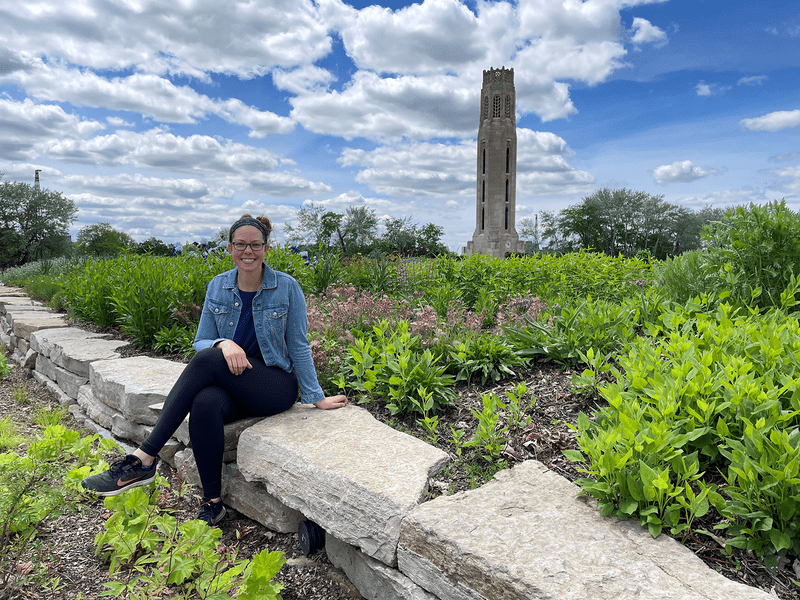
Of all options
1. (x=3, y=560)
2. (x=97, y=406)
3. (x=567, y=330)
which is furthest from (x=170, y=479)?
(x=567, y=330)

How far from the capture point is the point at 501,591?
5.91ft

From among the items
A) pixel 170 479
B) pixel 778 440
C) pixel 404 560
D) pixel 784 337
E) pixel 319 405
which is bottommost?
pixel 170 479

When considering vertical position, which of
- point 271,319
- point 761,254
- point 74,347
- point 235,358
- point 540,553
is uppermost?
point 761,254

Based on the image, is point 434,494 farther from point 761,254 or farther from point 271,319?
point 761,254

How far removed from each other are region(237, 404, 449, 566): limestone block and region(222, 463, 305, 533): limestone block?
24cm

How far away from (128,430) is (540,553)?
146 inches

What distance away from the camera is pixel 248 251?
3.18 metres

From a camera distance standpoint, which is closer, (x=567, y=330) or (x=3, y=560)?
(x=3, y=560)

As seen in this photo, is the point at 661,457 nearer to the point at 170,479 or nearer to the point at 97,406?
the point at 170,479

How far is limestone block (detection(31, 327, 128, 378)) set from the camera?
530cm

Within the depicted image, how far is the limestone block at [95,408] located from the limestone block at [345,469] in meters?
2.30

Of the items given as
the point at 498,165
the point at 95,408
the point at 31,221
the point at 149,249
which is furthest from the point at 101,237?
the point at 95,408

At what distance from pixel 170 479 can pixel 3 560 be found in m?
1.23

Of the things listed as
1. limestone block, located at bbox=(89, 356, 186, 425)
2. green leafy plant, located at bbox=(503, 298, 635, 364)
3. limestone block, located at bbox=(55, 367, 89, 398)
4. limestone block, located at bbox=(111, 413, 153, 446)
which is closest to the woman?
limestone block, located at bbox=(89, 356, 186, 425)
